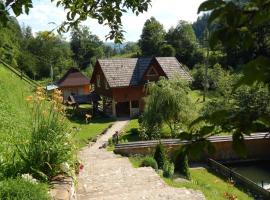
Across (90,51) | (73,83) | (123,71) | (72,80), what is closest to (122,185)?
(123,71)

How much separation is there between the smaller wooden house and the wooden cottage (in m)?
15.5

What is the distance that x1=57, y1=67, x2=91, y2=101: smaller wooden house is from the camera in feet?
170

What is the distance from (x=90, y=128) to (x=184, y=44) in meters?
32.8

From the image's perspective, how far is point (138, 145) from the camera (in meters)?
20.4

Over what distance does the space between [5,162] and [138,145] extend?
13.1 metres

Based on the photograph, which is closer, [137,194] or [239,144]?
[239,144]

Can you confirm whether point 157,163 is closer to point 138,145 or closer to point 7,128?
point 138,145

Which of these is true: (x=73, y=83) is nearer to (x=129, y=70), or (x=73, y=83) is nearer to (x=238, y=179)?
(x=129, y=70)

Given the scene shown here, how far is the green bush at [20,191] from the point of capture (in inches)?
236

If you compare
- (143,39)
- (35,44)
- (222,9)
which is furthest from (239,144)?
(35,44)

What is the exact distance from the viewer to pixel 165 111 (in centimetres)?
2394

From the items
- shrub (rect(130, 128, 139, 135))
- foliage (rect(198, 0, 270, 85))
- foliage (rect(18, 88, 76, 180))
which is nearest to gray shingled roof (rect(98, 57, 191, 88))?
shrub (rect(130, 128, 139, 135))

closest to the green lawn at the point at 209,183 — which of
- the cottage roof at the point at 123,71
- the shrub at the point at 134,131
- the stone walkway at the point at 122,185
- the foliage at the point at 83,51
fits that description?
the stone walkway at the point at 122,185

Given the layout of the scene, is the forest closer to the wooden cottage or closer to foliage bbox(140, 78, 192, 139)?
the wooden cottage
